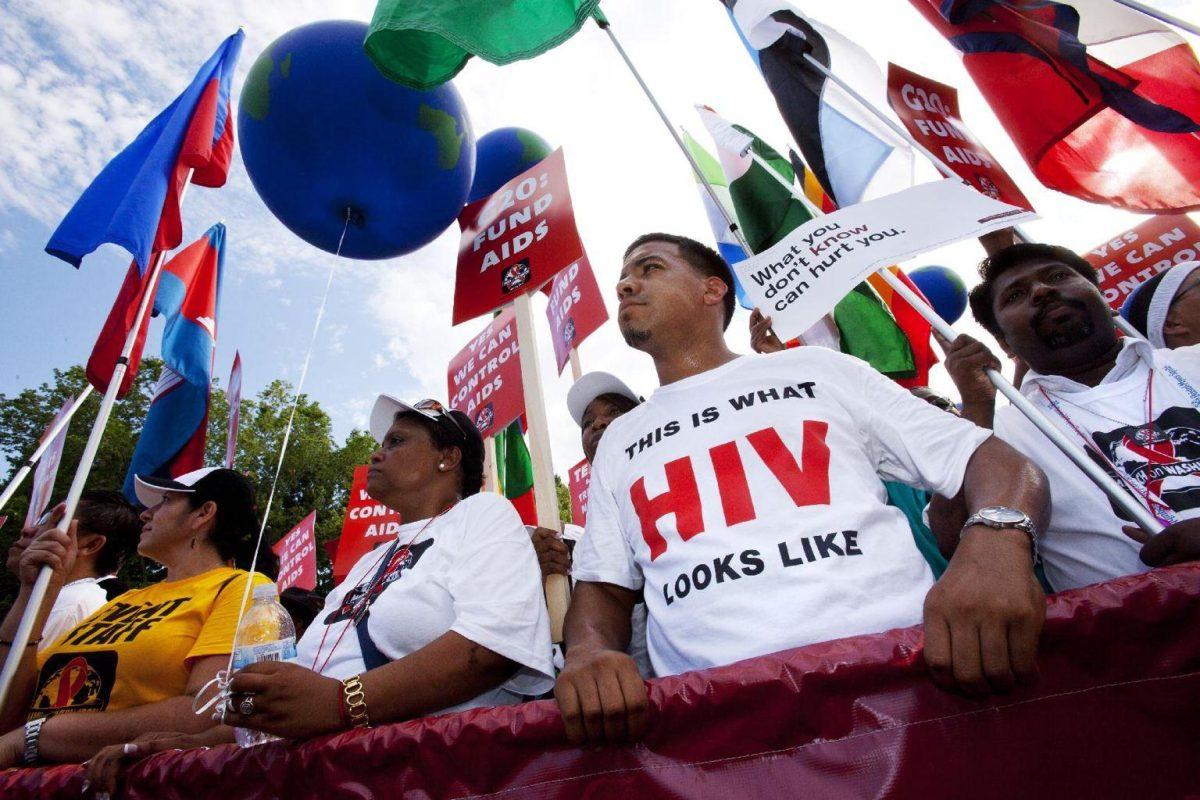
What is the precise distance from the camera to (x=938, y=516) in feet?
5.80

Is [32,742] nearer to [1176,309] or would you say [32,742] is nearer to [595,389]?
Result: [595,389]

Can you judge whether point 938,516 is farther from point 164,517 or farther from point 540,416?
point 164,517

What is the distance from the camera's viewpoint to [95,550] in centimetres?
338

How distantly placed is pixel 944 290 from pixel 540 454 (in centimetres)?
550

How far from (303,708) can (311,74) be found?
3078mm

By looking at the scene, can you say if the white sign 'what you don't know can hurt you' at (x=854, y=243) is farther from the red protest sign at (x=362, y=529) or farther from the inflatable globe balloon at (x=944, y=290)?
the inflatable globe balloon at (x=944, y=290)

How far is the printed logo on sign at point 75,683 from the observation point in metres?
2.18

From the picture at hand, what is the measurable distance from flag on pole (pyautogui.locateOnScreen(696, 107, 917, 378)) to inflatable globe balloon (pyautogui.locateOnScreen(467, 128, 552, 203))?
2081mm

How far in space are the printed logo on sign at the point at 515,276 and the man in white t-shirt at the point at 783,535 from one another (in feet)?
6.03

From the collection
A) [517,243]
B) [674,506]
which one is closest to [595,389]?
[517,243]

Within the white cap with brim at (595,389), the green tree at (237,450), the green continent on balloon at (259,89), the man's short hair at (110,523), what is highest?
the green tree at (237,450)

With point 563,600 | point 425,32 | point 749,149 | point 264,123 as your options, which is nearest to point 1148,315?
point 749,149

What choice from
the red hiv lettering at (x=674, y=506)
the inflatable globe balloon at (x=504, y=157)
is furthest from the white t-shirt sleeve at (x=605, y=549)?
the inflatable globe balloon at (x=504, y=157)

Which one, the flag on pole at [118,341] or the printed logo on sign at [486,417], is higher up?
the flag on pole at [118,341]
